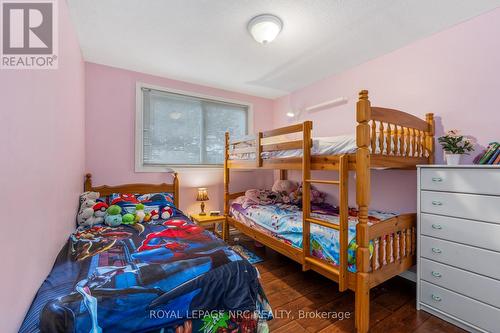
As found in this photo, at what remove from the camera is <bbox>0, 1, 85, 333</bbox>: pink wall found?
86cm

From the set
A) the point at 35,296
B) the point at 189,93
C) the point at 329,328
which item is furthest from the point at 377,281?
the point at 189,93

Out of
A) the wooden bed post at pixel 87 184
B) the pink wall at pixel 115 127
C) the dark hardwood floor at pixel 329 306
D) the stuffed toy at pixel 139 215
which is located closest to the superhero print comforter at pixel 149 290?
the dark hardwood floor at pixel 329 306

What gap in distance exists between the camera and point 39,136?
3.89 ft

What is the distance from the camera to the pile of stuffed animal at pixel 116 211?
7.31 feet

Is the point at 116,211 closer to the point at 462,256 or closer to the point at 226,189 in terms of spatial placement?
the point at 226,189

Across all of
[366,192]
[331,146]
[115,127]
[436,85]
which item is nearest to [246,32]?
[331,146]

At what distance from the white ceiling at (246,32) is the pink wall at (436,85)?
0.42ft

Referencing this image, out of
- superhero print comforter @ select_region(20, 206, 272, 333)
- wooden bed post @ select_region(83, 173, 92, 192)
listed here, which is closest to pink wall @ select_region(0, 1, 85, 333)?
superhero print comforter @ select_region(20, 206, 272, 333)

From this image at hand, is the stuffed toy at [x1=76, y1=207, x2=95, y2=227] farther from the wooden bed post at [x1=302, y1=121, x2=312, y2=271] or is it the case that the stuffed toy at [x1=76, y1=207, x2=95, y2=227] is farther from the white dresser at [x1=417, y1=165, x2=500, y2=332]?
the white dresser at [x1=417, y1=165, x2=500, y2=332]

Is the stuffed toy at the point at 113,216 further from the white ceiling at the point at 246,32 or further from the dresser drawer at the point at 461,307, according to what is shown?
the dresser drawer at the point at 461,307

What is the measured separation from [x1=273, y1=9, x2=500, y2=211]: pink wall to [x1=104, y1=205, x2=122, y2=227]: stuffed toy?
2.86 metres

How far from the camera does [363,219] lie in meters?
1.59

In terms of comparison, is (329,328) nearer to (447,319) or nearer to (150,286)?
(447,319)

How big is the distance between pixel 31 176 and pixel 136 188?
1.94 m
